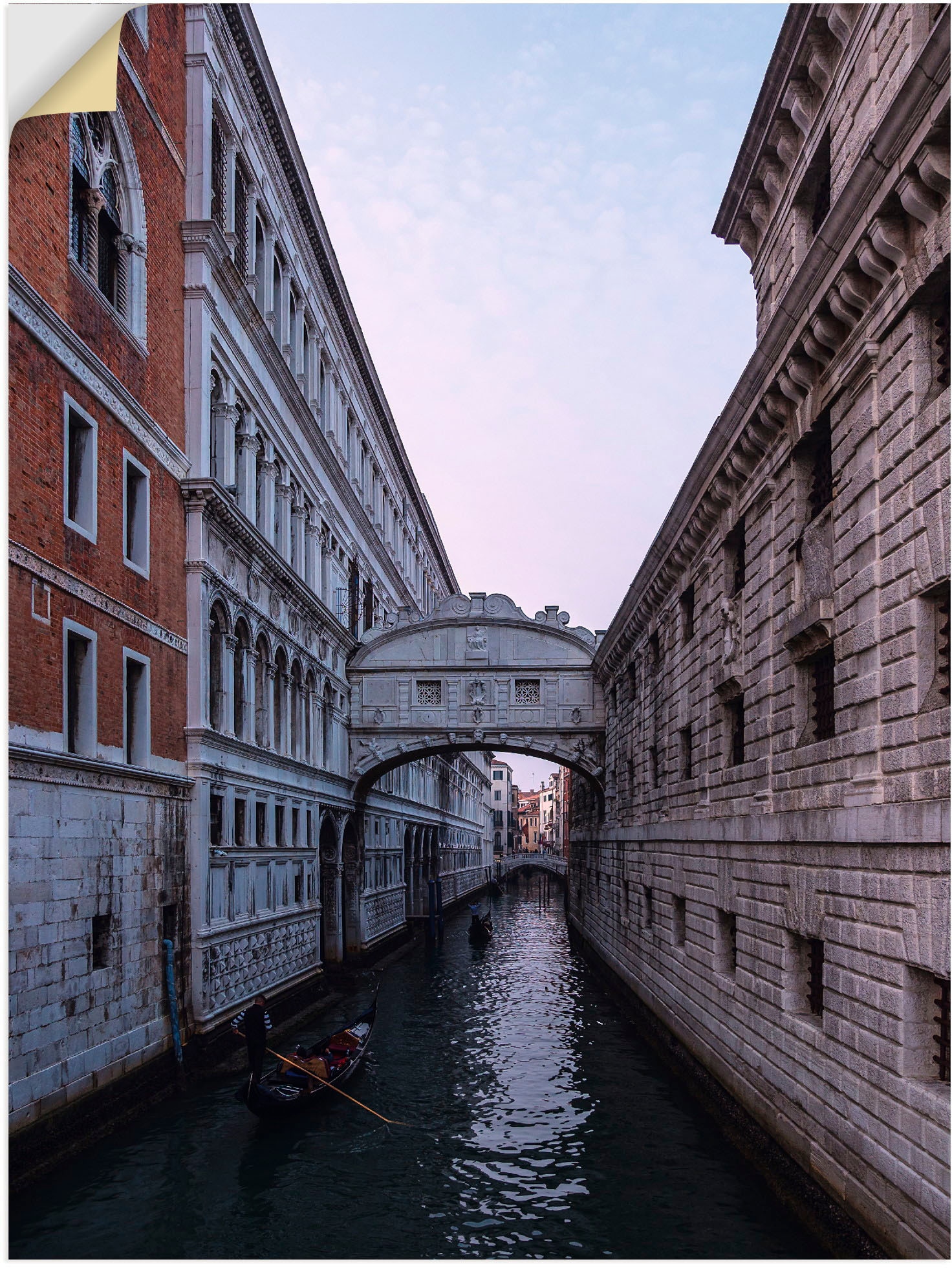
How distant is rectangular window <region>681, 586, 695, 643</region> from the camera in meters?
18.1

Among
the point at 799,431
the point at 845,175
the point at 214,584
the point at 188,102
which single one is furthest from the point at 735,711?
the point at 188,102

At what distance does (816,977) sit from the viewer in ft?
35.7

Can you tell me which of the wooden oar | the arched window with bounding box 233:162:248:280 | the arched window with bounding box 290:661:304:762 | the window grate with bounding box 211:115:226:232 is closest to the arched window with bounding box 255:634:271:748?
the arched window with bounding box 290:661:304:762

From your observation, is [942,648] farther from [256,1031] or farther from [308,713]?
[308,713]

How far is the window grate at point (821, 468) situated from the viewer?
10.9 meters

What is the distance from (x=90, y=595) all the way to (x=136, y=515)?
2331 mm

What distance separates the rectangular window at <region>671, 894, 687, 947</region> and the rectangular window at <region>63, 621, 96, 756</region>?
29.9 feet

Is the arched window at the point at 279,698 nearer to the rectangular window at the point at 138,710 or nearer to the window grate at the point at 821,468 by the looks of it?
the rectangular window at the point at 138,710

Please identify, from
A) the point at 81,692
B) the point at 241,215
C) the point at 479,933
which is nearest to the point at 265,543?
the point at 241,215

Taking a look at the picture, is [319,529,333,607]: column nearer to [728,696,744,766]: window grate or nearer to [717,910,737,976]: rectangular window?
[728,696,744,766]: window grate

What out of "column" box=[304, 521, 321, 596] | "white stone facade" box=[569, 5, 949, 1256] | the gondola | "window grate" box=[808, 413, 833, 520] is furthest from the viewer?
A: "column" box=[304, 521, 321, 596]

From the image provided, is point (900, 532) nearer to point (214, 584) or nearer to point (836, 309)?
point (836, 309)

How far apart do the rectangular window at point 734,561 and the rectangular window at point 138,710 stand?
735 cm

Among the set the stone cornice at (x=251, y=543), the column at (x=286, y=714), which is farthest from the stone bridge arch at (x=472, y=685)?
the column at (x=286, y=714)
